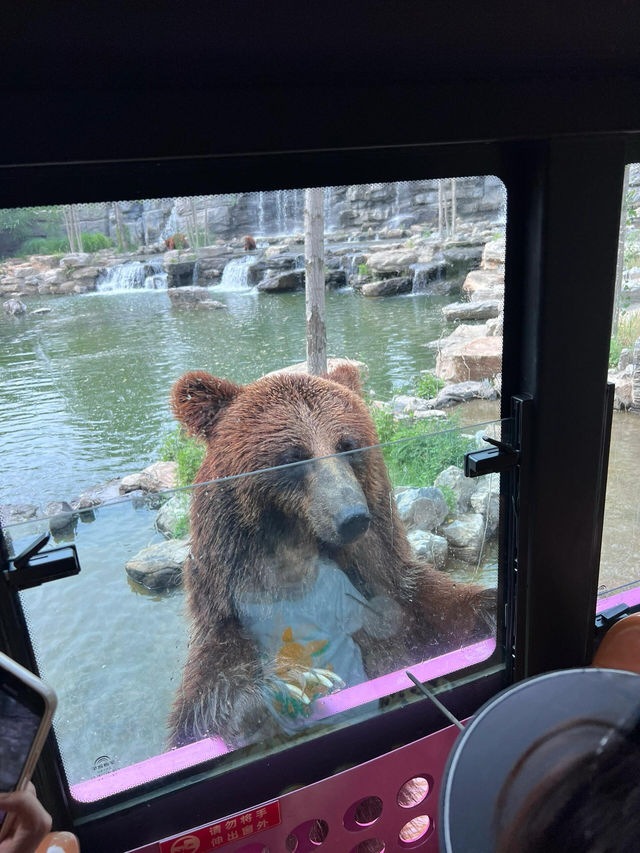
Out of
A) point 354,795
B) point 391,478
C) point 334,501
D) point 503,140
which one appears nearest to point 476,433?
point 391,478

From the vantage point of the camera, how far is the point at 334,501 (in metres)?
1.28

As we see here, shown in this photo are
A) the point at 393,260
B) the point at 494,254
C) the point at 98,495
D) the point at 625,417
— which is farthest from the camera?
the point at 625,417

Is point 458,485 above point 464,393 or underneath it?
underneath

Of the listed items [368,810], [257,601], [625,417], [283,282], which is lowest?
[368,810]

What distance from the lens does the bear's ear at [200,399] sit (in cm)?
116

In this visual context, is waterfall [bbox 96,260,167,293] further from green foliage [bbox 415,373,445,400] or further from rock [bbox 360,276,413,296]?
green foliage [bbox 415,373,445,400]

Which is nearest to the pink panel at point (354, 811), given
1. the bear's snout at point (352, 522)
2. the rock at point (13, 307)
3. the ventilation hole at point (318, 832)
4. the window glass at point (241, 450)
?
the ventilation hole at point (318, 832)

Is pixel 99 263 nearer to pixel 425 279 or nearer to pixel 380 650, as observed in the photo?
pixel 425 279

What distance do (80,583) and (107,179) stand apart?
2.24 ft

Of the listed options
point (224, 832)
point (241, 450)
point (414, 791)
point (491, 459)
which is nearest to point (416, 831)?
point (414, 791)

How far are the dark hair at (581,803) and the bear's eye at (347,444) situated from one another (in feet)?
2.49

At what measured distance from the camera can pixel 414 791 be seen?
1.48m

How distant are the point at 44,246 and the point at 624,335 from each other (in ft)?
4.04

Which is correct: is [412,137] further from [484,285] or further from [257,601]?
[257,601]
